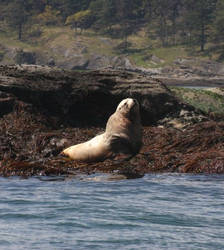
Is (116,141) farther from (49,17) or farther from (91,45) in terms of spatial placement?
(49,17)

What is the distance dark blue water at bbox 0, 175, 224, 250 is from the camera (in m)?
6.89

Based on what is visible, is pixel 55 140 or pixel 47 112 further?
pixel 47 112

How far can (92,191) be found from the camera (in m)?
9.95

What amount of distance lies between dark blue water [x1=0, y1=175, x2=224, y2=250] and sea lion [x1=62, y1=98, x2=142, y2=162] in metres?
1.85

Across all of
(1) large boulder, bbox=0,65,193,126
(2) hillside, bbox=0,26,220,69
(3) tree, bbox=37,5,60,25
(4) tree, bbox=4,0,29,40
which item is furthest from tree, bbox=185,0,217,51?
(1) large boulder, bbox=0,65,193,126

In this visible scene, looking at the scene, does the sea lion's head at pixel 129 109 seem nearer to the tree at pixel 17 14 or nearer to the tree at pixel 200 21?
the tree at pixel 200 21

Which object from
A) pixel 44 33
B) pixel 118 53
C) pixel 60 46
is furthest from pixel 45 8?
pixel 118 53

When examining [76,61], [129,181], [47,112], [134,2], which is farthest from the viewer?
[134,2]

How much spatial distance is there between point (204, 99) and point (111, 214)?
15.0 meters

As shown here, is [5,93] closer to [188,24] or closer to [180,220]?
[180,220]

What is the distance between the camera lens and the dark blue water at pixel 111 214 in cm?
689

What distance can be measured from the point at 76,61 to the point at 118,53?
846cm

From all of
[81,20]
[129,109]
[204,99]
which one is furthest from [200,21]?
[129,109]

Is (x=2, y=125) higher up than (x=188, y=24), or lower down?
lower down
